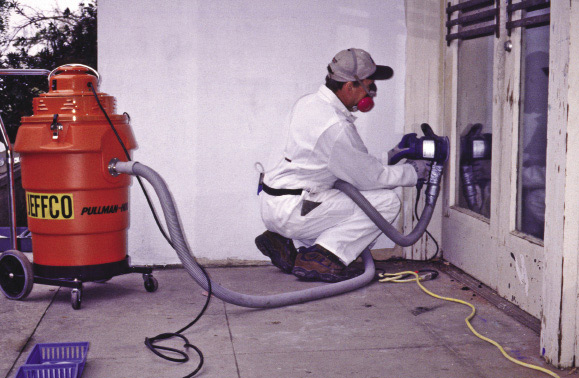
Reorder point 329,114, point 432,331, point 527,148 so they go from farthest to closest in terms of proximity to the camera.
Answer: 1. point 329,114
2. point 527,148
3. point 432,331

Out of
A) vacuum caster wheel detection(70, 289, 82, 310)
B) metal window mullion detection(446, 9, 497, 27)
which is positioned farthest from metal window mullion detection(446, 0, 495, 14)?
vacuum caster wheel detection(70, 289, 82, 310)

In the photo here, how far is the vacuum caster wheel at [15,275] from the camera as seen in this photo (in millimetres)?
2953

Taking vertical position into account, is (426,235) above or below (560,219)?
below

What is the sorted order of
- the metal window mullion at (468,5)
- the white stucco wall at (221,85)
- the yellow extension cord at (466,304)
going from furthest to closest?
the white stucco wall at (221,85), the metal window mullion at (468,5), the yellow extension cord at (466,304)

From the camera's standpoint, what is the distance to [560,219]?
84.6 inches

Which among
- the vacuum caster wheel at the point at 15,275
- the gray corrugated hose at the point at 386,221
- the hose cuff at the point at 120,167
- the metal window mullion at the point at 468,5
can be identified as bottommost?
the vacuum caster wheel at the point at 15,275

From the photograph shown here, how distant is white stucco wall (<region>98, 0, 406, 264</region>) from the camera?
3.57 metres

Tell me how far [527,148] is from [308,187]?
107 centimetres

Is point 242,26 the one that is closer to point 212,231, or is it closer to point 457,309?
point 212,231

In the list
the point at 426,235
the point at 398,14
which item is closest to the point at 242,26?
the point at 398,14

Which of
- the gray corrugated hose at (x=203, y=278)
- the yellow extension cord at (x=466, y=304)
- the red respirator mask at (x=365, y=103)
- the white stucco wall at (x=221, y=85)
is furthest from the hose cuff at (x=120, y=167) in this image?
the yellow extension cord at (x=466, y=304)

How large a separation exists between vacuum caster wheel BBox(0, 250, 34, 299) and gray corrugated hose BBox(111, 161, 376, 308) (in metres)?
0.59

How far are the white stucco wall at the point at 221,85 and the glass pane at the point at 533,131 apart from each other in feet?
3.23

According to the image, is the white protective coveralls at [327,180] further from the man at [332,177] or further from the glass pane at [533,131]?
the glass pane at [533,131]
